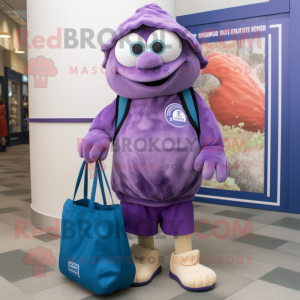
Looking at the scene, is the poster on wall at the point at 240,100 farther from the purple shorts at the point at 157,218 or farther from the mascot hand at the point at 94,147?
the mascot hand at the point at 94,147

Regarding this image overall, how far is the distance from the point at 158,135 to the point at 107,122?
328 mm

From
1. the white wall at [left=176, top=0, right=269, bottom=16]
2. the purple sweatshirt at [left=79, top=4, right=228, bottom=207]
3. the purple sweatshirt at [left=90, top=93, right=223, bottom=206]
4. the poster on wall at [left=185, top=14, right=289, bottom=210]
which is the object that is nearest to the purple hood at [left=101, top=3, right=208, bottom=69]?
the purple sweatshirt at [left=79, top=4, right=228, bottom=207]

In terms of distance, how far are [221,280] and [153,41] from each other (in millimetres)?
1315

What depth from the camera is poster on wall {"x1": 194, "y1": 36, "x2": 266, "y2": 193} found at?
362 cm

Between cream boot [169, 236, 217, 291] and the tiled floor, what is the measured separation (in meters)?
0.04

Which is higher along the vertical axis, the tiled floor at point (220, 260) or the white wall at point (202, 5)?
the white wall at point (202, 5)

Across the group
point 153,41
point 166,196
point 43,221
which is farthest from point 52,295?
point 153,41

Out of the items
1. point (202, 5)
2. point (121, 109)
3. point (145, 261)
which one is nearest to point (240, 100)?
point (202, 5)

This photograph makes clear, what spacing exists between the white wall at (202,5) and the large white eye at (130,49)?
2.16 meters

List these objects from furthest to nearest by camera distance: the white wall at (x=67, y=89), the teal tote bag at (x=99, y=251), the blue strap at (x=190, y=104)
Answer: the white wall at (x=67, y=89), the blue strap at (x=190, y=104), the teal tote bag at (x=99, y=251)

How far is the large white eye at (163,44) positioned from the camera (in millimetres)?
1850

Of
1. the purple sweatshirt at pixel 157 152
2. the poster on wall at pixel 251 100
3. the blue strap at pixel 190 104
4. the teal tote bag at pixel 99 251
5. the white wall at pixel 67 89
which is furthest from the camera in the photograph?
the poster on wall at pixel 251 100

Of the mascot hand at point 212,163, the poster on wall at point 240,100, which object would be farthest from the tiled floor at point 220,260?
the mascot hand at point 212,163

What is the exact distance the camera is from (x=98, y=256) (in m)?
1.78
